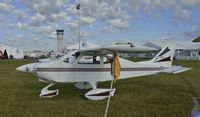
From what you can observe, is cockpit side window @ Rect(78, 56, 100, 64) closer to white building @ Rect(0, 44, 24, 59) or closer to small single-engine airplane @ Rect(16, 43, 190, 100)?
small single-engine airplane @ Rect(16, 43, 190, 100)

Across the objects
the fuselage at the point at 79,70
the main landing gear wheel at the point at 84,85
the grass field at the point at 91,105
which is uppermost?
the fuselage at the point at 79,70

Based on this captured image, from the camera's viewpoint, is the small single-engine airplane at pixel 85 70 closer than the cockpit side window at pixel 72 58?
Yes

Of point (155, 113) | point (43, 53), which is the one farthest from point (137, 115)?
point (43, 53)

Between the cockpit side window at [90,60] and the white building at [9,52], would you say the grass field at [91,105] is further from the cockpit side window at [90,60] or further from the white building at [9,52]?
the white building at [9,52]

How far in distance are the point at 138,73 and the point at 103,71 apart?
5.31 feet

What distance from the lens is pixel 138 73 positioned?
12.5m

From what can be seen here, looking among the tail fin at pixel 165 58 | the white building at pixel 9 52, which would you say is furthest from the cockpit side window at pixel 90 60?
the white building at pixel 9 52

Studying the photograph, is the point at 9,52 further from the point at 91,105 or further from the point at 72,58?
the point at 91,105

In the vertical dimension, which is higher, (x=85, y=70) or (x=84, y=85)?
(x=85, y=70)

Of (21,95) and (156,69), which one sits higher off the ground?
(156,69)

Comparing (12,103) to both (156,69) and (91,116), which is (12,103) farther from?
(156,69)

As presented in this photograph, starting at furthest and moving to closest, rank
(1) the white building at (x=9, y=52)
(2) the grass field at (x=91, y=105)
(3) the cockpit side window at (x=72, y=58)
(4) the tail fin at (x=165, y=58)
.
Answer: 1. (1) the white building at (x=9, y=52)
2. (4) the tail fin at (x=165, y=58)
3. (3) the cockpit side window at (x=72, y=58)
4. (2) the grass field at (x=91, y=105)

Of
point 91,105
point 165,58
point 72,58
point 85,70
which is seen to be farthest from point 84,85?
point 165,58

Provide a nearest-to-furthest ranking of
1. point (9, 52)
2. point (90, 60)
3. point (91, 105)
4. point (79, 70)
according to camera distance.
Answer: point (91, 105) < point (79, 70) < point (90, 60) < point (9, 52)
